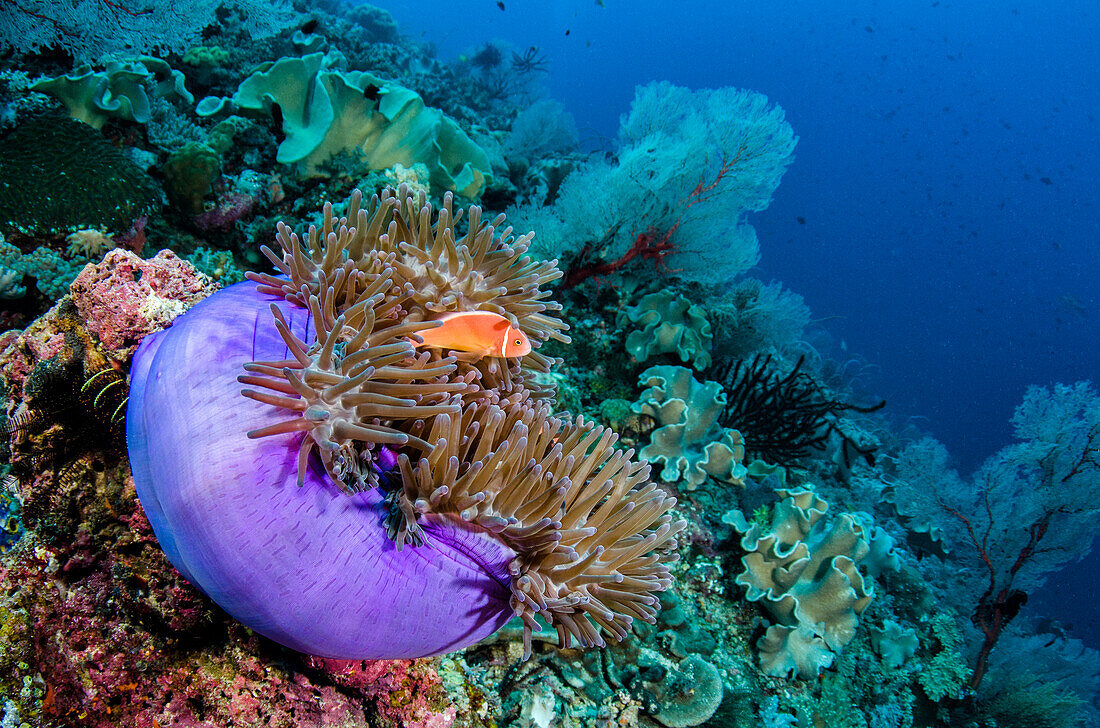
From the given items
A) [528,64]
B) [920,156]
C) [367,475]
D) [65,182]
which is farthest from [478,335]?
[920,156]

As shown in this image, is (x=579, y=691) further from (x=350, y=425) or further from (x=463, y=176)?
(x=463, y=176)

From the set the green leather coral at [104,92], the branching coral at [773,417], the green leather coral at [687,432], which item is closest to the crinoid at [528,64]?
the green leather coral at [104,92]

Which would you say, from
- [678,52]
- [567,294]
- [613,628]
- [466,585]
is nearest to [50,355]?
[466,585]

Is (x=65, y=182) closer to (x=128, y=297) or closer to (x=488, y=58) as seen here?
(x=128, y=297)

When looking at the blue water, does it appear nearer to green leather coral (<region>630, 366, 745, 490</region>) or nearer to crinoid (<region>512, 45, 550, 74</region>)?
crinoid (<region>512, 45, 550, 74</region>)

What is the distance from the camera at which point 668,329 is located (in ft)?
14.4

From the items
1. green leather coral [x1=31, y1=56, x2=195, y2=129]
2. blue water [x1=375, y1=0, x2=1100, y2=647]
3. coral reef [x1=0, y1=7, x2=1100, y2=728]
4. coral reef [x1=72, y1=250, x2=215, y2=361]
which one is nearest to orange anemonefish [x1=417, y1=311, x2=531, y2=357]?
coral reef [x1=0, y1=7, x2=1100, y2=728]

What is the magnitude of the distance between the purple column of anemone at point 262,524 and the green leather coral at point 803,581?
2.28m

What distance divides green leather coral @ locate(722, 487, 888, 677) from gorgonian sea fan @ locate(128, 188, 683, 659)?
5.64ft

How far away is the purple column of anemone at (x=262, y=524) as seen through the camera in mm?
1369

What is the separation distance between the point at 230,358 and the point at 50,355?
3.24 feet

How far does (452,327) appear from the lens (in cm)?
175

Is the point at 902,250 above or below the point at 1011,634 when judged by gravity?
above

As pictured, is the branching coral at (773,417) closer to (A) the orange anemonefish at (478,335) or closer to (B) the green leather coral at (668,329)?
(B) the green leather coral at (668,329)
